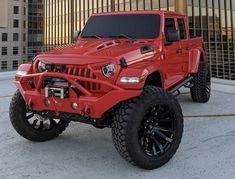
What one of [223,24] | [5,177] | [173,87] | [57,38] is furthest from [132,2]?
[5,177]

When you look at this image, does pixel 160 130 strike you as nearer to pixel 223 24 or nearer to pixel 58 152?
pixel 58 152

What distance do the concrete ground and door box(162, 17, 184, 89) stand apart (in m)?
0.81

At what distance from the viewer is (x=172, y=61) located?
5.37m

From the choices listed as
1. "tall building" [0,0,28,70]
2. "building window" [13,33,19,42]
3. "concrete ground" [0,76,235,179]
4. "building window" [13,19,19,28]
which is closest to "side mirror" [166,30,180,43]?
"concrete ground" [0,76,235,179]

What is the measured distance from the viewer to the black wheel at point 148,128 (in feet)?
11.9

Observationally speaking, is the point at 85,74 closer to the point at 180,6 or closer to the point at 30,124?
the point at 30,124

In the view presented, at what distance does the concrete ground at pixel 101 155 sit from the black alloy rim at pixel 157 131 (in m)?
0.24

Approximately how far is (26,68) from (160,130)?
1.88 m

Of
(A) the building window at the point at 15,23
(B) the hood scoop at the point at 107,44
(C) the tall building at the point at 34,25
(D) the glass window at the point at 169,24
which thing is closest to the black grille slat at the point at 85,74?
(B) the hood scoop at the point at 107,44

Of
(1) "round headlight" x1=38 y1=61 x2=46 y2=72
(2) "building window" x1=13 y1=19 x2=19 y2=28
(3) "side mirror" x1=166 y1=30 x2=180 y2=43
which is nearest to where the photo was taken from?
(1) "round headlight" x1=38 y1=61 x2=46 y2=72

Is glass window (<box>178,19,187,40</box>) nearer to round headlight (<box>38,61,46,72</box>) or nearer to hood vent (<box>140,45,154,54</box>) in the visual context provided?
hood vent (<box>140,45,154,54</box>)

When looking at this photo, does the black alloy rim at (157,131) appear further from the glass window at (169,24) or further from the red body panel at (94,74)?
the glass window at (169,24)

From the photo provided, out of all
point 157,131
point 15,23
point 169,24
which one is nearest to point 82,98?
point 157,131

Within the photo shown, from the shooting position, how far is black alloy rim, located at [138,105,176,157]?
3.86 meters
